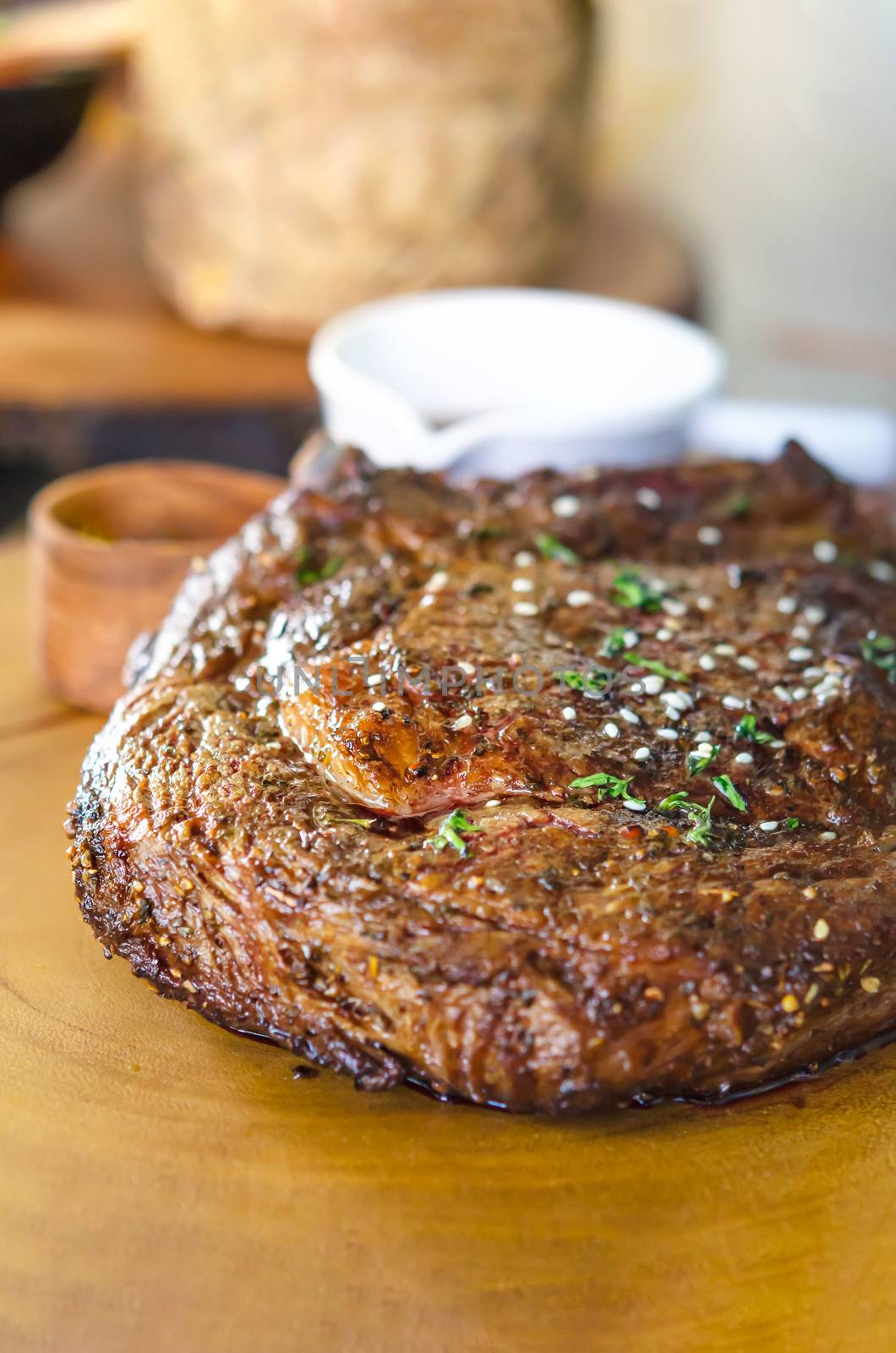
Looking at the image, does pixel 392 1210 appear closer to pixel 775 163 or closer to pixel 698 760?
pixel 698 760

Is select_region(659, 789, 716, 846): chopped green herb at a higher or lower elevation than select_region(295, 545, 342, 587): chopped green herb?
lower

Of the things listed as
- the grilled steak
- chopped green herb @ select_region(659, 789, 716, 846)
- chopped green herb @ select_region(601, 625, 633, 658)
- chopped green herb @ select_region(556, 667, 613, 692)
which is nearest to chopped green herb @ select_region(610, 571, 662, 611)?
the grilled steak

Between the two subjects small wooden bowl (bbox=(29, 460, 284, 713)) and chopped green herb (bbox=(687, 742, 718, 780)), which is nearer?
chopped green herb (bbox=(687, 742, 718, 780))

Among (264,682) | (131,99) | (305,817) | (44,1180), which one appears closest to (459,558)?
(264,682)

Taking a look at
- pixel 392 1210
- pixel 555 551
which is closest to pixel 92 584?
pixel 555 551

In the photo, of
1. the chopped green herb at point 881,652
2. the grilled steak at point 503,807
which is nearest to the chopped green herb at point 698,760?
the grilled steak at point 503,807

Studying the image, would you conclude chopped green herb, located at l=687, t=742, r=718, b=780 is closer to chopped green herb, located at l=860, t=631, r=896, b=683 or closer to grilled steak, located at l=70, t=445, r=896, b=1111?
grilled steak, located at l=70, t=445, r=896, b=1111
